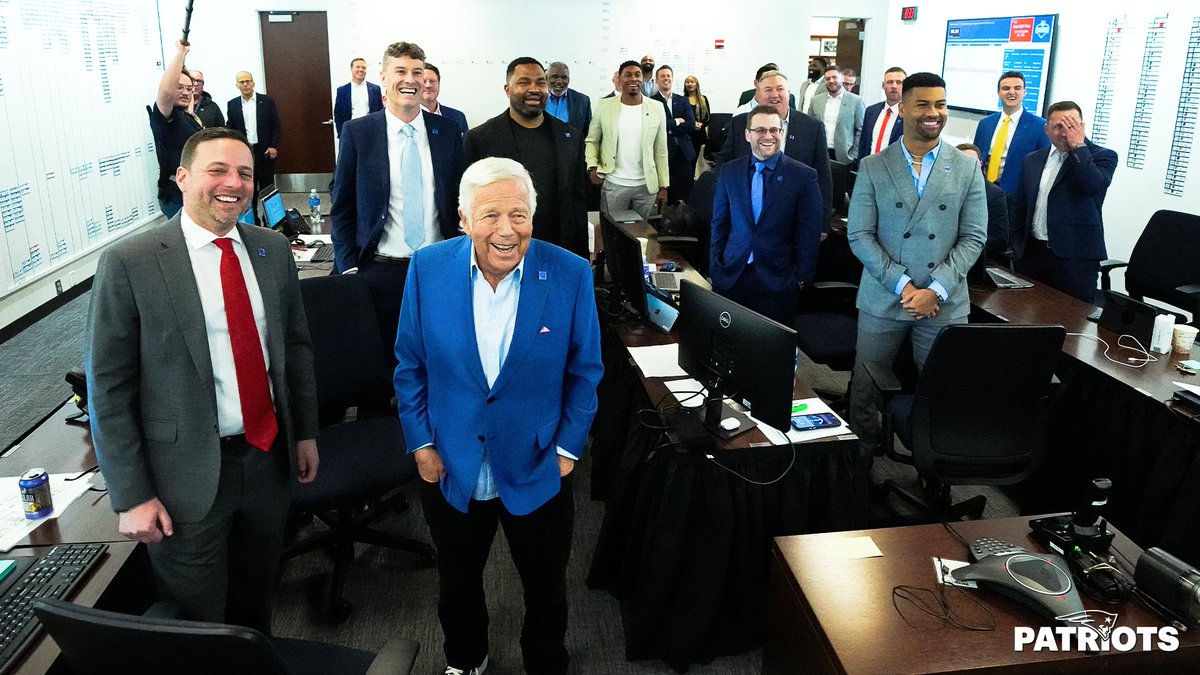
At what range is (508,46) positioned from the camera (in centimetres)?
1101

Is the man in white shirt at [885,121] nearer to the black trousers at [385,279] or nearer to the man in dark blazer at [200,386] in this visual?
the black trousers at [385,279]

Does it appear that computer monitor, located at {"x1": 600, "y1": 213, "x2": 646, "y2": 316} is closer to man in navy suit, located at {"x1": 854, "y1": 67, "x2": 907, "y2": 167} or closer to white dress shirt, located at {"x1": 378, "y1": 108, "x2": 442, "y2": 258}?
white dress shirt, located at {"x1": 378, "y1": 108, "x2": 442, "y2": 258}

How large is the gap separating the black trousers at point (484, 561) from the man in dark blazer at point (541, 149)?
82.1 inches

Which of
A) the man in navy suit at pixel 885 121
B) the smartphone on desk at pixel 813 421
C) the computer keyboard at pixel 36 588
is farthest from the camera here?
the man in navy suit at pixel 885 121

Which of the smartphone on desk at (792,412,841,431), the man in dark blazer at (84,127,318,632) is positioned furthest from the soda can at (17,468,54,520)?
the smartphone on desk at (792,412,841,431)

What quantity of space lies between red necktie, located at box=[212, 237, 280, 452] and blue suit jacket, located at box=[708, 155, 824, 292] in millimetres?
2594

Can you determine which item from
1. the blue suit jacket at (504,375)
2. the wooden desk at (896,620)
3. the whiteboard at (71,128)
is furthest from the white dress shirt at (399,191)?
the whiteboard at (71,128)

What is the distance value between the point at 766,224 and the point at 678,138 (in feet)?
17.6

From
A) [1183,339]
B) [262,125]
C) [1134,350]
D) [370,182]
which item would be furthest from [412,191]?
[262,125]

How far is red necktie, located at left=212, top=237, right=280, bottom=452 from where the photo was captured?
1983 mm

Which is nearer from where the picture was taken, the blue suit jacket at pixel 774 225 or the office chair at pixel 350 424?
the office chair at pixel 350 424

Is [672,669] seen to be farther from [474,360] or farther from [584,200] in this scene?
[584,200]

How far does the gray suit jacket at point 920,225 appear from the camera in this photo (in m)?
3.41

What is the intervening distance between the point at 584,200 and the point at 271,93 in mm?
8622
